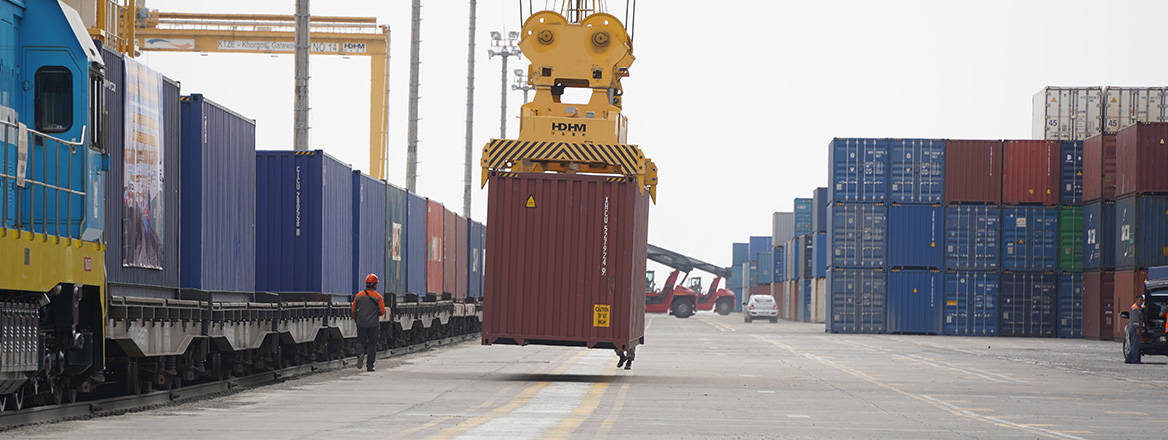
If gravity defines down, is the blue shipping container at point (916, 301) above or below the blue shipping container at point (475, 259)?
below

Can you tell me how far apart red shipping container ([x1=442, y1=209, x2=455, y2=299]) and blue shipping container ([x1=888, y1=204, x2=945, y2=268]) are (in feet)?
71.9

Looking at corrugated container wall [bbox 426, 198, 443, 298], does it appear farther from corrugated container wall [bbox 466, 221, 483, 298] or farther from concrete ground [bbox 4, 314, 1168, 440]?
corrugated container wall [bbox 466, 221, 483, 298]

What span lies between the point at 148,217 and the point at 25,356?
395 cm

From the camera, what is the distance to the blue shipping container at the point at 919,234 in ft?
186

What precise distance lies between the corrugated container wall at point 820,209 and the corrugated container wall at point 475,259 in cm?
2891

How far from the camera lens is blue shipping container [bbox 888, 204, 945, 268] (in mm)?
56625

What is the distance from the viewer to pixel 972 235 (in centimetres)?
5656

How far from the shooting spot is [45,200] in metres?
13.6

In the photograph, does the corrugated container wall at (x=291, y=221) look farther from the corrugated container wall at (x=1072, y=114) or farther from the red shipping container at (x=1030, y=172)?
the corrugated container wall at (x=1072, y=114)

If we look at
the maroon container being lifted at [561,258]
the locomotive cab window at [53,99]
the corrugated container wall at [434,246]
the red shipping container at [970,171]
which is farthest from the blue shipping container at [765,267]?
the locomotive cab window at [53,99]

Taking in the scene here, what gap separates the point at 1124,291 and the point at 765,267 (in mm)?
71648

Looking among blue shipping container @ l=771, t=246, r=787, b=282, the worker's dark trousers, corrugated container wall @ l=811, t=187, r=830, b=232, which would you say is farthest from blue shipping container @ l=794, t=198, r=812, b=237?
the worker's dark trousers

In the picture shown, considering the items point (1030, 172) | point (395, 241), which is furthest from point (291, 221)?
point (1030, 172)

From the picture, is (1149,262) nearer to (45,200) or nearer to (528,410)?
(528,410)
